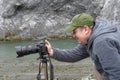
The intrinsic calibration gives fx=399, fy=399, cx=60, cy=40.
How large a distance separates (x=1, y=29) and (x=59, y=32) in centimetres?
416

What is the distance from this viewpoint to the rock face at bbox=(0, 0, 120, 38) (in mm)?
28672

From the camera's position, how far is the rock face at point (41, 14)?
94.1ft

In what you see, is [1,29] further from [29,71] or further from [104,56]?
[104,56]

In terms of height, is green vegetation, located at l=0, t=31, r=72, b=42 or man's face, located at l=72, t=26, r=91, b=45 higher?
green vegetation, located at l=0, t=31, r=72, b=42

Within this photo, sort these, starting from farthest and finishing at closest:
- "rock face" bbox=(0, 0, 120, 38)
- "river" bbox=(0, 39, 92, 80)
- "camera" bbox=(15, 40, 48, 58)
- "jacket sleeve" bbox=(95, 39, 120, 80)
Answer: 1. "rock face" bbox=(0, 0, 120, 38)
2. "river" bbox=(0, 39, 92, 80)
3. "camera" bbox=(15, 40, 48, 58)
4. "jacket sleeve" bbox=(95, 39, 120, 80)

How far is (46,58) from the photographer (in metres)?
5.43

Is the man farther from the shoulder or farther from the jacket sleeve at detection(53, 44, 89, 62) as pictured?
the jacket sleeve at detection(53, 44, 89, 62)

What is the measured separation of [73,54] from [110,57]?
4.36ft

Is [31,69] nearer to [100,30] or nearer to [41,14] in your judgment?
[100,30]

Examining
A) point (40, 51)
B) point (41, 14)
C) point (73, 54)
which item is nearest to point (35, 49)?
point (40, 51)

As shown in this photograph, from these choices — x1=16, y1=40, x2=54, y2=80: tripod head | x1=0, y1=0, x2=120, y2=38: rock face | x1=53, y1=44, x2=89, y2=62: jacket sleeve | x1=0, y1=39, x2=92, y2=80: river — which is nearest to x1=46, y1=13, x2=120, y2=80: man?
x1=53, y1=44, x2=89, y2=62: jacket sleeve

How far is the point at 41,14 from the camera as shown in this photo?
30.1m

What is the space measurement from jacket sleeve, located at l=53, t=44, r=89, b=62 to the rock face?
2223 cm

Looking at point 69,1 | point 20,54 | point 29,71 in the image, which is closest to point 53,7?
point 69,1
